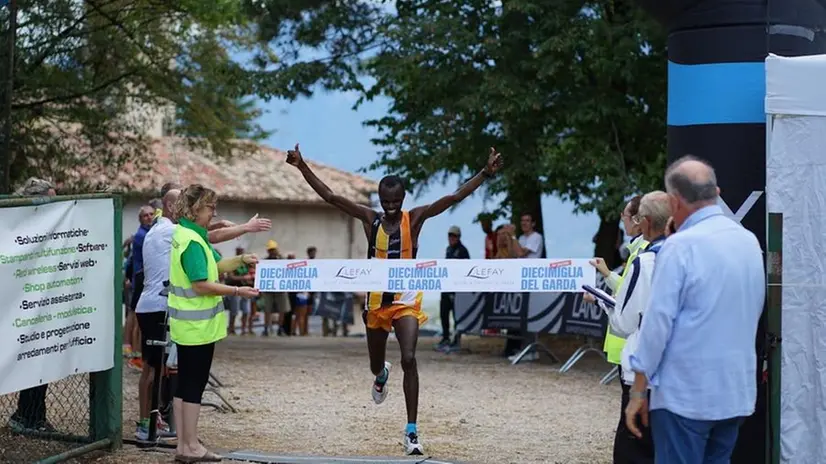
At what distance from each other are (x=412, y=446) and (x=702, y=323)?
400cm

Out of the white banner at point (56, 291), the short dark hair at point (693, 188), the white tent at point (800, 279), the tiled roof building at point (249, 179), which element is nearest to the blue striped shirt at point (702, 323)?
the short dark hair at point (693, 188)

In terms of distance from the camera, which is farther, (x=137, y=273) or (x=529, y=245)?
(x=529, y=245)

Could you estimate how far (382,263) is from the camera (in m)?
9.24

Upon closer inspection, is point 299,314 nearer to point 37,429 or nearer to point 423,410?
point 423,410

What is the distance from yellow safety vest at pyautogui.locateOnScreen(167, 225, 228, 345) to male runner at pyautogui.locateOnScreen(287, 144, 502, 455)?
1.43m

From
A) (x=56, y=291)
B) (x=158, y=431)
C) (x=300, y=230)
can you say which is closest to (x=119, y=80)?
(x=158, y=431)

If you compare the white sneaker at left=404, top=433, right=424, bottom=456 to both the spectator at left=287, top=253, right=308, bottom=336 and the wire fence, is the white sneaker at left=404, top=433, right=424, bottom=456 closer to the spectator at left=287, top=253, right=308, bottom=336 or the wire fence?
the wire fence

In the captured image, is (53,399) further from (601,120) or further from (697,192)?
(601,120)

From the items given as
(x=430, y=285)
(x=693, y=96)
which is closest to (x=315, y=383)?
(x=430, y=285)

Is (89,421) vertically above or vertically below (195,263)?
below

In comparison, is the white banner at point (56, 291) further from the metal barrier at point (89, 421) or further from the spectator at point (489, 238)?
the spectator at point (489, 238)

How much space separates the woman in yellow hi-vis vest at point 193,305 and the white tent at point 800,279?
3376mm

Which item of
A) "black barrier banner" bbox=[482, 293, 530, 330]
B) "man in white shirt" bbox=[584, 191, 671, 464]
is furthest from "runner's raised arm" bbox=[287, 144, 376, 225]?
"black barrier banner" bbox=[482, 293, 530, 330]

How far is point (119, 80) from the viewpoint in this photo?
19625 mm
